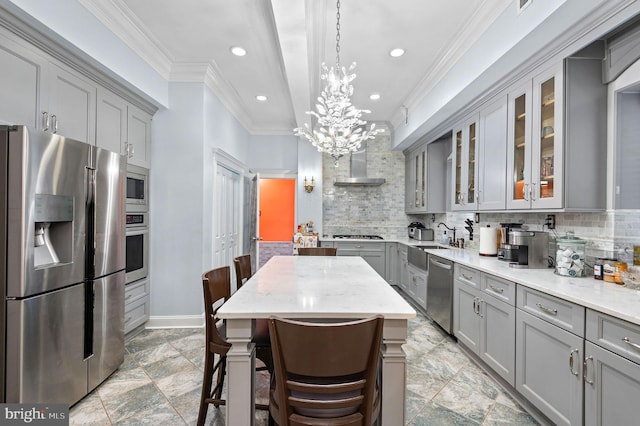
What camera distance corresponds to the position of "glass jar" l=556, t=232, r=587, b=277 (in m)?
2.10

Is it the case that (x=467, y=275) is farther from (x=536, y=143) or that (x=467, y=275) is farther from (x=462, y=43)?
(x=462, y=43)

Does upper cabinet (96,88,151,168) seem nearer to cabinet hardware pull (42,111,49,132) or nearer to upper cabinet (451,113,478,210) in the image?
cabinet hardware pull (42,111,49,132)

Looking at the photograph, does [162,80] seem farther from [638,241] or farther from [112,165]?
[638,241]

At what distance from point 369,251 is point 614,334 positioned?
3.81 meters

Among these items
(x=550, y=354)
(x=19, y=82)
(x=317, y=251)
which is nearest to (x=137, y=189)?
(x=19, y=82)

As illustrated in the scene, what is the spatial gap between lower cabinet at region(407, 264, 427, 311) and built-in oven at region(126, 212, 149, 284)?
3280 millimetres

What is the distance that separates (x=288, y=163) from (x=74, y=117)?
11.9 feet

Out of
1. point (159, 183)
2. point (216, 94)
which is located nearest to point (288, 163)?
point (216, 94)

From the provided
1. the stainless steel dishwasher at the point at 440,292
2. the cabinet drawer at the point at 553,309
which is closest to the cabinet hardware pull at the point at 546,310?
the cabinet drawer at the point at 553,309

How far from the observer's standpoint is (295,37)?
8.41 feet

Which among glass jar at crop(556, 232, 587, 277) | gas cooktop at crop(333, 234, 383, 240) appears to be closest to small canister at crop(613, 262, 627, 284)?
glass jar at crop(556, 232, 587, 277)

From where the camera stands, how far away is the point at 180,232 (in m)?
3.45

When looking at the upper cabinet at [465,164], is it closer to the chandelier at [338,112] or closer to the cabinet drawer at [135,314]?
the chandelier at [338,112]

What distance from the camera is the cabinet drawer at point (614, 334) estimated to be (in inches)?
52.0
